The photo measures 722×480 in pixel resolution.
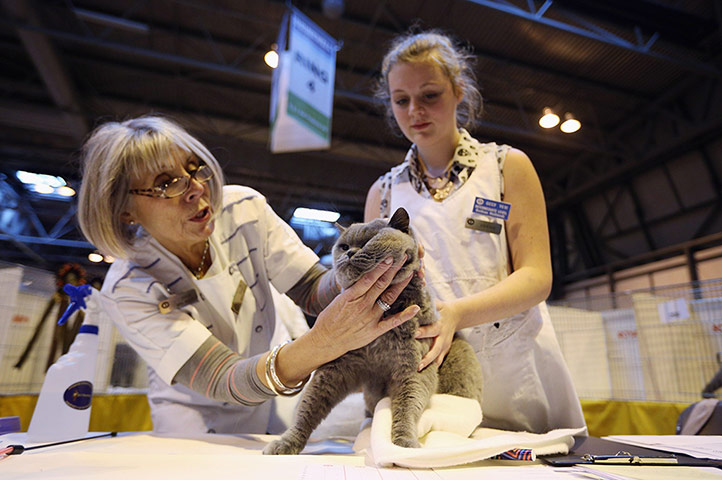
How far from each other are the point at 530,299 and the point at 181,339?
83 centimetres

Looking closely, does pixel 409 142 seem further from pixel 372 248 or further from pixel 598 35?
pixel 372 248

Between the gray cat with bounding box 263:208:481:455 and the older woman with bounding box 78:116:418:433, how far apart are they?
69 millimetres

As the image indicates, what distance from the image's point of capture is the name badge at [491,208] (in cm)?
109

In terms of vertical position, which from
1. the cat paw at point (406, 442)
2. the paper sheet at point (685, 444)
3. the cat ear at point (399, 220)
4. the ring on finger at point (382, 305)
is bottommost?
the paper sheet at point (685, 444)

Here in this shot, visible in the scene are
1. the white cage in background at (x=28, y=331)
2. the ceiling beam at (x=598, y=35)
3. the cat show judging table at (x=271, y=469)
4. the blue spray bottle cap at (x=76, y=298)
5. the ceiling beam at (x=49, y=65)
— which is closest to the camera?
the cat show judging table at (x=271, y=469)

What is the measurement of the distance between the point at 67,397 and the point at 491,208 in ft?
4.07

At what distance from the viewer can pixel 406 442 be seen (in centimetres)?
71

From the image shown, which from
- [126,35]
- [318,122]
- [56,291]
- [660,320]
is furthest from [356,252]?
[126,35]

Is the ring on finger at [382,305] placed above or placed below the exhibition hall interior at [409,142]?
below

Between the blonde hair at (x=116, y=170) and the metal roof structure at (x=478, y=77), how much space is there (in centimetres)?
308

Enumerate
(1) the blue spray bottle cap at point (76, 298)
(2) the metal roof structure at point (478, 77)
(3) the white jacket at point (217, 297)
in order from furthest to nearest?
(2) the metal roof structure at point (478, 77)
(1) the blue spray bottle cap at point (76, 298)
(3) the white jacket at point (217, 297)

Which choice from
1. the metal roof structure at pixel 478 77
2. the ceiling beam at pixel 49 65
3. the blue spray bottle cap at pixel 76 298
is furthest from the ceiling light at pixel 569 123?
the ceiling beam at pixel 49 65

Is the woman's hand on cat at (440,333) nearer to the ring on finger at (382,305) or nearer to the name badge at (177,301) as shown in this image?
the ring on finger at (382,305)

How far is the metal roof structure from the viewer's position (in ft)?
16.4
